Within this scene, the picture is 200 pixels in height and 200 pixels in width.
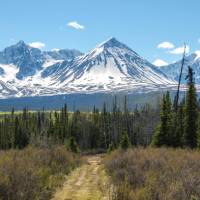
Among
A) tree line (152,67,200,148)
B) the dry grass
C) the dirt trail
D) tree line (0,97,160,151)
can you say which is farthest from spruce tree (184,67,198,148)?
tree line (0,97,160,151)

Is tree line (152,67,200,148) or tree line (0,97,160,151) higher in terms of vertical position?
tree line (152,67,200,148)

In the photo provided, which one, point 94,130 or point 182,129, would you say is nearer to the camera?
point 182,129

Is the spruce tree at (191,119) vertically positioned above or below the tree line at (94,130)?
above

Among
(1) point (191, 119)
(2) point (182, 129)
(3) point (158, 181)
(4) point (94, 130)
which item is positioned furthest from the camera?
(4) point (94, 130)

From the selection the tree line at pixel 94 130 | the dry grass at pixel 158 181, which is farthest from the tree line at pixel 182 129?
the tree line at pixel 94 130

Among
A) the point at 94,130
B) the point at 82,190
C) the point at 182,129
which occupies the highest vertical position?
the point at 182,129

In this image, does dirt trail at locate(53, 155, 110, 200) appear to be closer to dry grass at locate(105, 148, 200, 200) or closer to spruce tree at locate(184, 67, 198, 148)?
dry grass at locate(105, 148, 200, 200)

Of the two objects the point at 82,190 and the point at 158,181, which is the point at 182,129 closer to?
the point at 82,190

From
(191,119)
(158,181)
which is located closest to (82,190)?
(158,181)

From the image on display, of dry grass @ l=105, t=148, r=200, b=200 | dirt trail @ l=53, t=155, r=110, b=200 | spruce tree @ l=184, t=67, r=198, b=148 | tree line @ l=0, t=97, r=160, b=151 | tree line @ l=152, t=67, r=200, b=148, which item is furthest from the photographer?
tree line @ l=0, t=97, r=160, b=151

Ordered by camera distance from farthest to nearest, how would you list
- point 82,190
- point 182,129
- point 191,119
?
1. point 182,129
2. point 191,119
3. point 82,190

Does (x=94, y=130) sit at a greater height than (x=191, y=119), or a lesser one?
lesser

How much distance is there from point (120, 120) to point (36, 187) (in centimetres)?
11786

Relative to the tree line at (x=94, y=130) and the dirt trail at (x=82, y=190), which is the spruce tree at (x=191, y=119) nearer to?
the dirt trail at (x=82, y=190)
